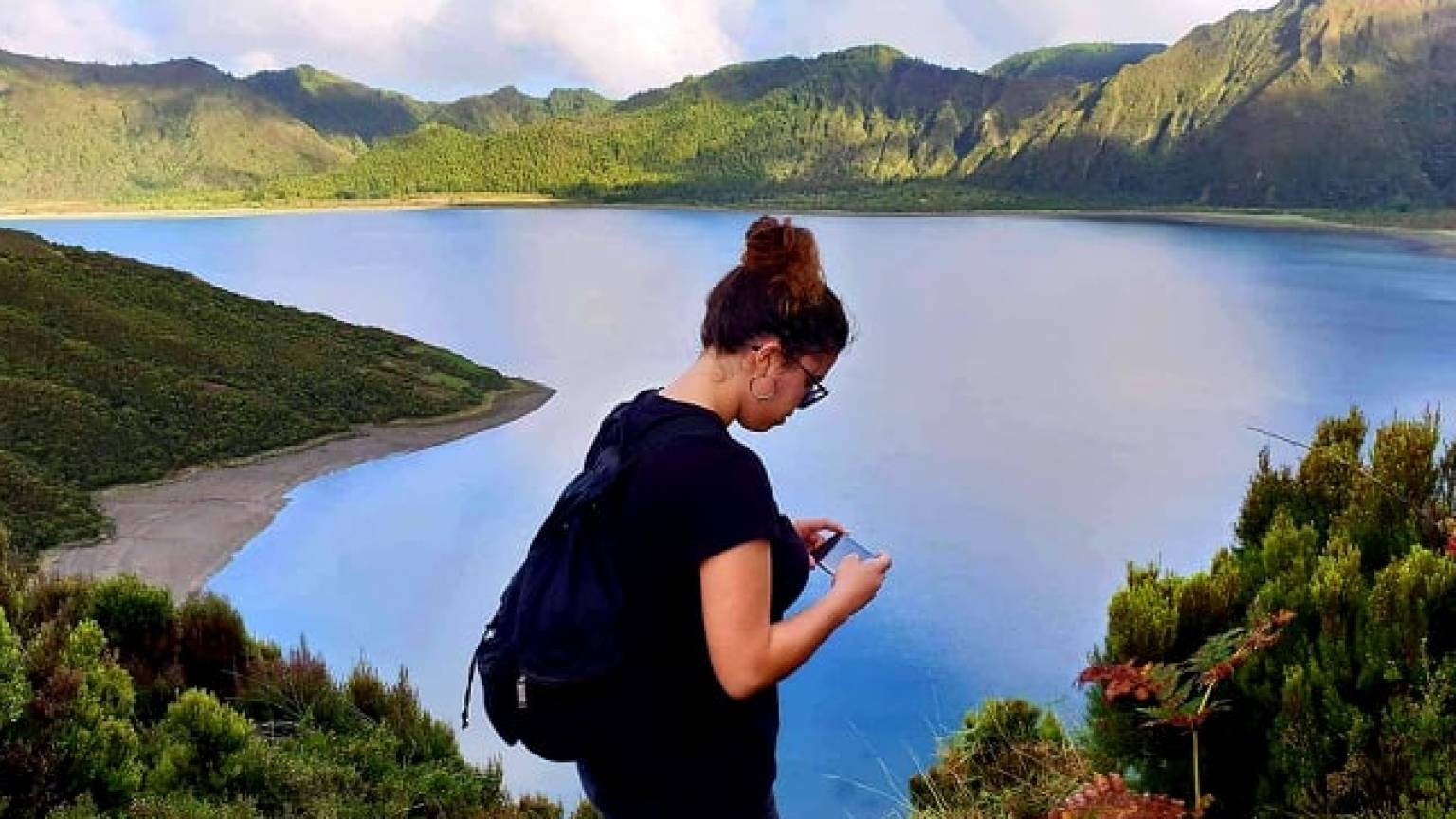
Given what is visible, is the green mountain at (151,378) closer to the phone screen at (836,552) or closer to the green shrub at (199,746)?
the green shrub at (199,746)

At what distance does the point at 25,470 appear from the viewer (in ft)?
49.2

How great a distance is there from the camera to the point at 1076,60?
18050cm

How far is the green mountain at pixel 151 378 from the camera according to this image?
1609 centimetres

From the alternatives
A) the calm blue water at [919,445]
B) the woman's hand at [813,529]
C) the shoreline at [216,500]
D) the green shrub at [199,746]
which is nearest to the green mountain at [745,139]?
the calm blue water at [919,445]

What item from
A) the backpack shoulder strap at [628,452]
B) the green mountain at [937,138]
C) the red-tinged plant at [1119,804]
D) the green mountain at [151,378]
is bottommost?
the green mountain at [151,378]

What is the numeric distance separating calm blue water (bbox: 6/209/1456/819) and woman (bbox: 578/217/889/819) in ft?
0.93

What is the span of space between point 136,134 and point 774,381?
162251 millimetres

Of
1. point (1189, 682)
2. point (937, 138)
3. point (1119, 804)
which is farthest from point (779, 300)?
point (937, 138)

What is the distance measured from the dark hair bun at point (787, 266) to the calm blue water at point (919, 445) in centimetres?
26

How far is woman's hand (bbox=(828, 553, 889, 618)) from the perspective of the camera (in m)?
1.31

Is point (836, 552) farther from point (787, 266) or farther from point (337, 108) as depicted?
point (337, 108)

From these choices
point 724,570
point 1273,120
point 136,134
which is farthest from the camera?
point 136,134

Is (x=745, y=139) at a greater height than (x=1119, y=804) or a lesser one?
greater

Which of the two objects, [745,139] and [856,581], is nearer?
[856,581]
